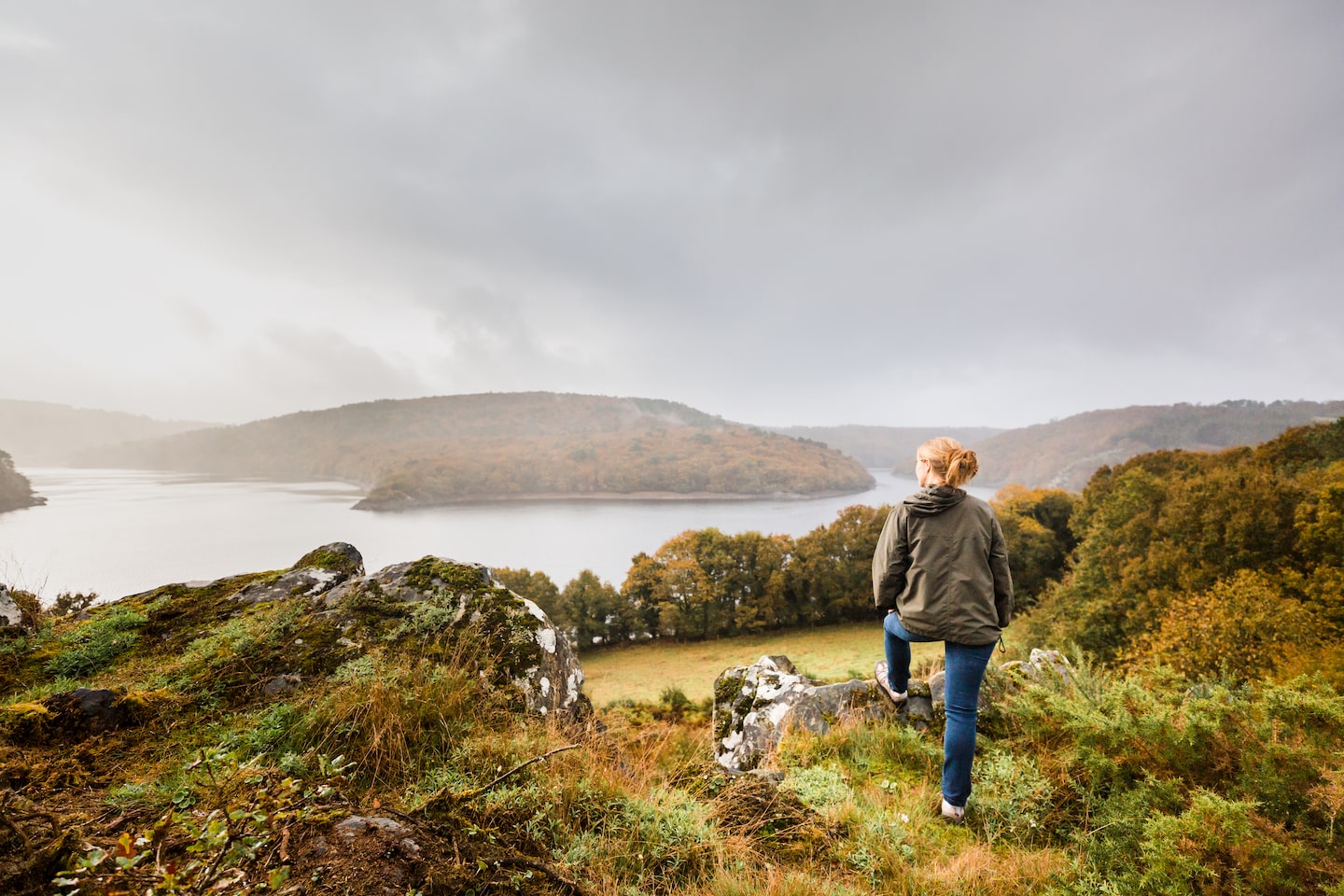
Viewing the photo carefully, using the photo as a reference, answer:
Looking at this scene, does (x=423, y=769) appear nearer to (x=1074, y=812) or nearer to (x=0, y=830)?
(x=0, y=830)

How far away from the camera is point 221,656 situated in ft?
11.4

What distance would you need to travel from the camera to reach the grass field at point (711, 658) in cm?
2409

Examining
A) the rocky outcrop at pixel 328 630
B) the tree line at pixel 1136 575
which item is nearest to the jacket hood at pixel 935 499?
the rocky outcrop at pixel 328 630

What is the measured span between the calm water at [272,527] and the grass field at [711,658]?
13890 millimetres

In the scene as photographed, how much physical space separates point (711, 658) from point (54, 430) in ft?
251

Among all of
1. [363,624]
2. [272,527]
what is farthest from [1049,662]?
[272,527]

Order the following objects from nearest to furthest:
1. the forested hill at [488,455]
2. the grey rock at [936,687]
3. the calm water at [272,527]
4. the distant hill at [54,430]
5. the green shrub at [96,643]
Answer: the green shrub at [96,643]
the grey rock at [936,687]
the calm water at [272,527]
the distant hill at [54,430]
the forested hill at [488,455]

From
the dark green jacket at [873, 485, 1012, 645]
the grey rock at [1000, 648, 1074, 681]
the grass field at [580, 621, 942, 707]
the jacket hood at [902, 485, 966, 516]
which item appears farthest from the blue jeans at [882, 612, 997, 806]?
the grass field at [580, 621, 942, 707]

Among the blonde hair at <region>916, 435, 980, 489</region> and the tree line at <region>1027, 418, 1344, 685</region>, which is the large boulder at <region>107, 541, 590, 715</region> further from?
the tree line at <region>1027, 418, 1344, 685</region>

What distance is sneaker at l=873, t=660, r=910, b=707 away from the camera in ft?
16.0

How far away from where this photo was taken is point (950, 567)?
11.6ft

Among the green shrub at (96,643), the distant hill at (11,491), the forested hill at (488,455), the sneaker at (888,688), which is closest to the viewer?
the green shrub at (96,643)

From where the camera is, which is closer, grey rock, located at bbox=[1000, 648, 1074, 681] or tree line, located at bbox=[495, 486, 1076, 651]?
grey rock, located at bbox=[1000, 648, 1074, 681]

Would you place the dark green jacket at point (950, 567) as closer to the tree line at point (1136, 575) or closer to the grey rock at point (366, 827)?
the grey rock at point (366, 827)
